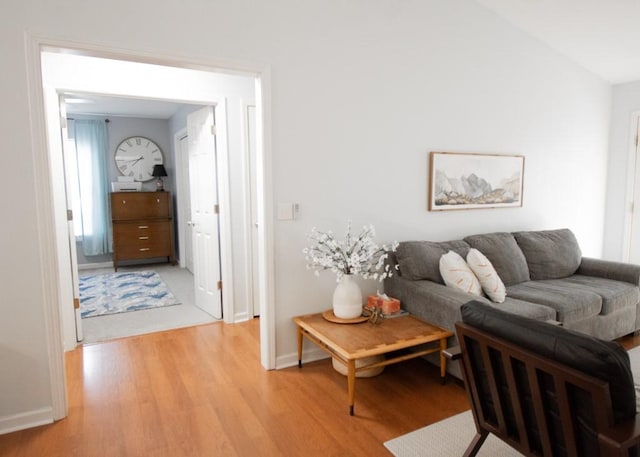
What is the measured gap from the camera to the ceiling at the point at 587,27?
339 cm

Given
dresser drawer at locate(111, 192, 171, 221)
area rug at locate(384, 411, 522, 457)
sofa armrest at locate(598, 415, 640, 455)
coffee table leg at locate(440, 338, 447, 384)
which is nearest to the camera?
sofa armrest at locate(598, 415, 640, 455)

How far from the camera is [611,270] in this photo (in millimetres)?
3744

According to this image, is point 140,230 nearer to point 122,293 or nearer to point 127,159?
point 127,159

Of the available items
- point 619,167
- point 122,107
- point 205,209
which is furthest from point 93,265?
point 619,167

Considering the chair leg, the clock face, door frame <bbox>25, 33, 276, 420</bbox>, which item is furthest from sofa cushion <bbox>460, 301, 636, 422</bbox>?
the clock face

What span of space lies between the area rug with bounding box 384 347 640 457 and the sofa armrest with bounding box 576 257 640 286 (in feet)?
5.75

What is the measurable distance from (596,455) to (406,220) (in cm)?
229

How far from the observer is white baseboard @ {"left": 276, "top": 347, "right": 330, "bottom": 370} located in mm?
3047

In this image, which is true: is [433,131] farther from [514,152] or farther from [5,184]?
[5,184]

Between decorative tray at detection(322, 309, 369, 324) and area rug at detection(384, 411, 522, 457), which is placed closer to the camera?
area rug at detection(384, 411, 522, 457)

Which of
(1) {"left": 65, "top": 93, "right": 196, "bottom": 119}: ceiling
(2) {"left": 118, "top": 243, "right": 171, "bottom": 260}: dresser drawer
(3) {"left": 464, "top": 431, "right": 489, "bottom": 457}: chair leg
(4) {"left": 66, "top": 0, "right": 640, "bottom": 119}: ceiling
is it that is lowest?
(3) {"left": 464, "top": 431, "right": 489, "bottom": 457}: chair leg

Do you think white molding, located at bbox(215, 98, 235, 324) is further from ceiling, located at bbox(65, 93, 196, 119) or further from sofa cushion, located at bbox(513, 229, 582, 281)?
sofa cushion, located at bbox(513, 229, 582, 281)

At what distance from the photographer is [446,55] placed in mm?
3574

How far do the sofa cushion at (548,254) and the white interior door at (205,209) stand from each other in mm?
2871
